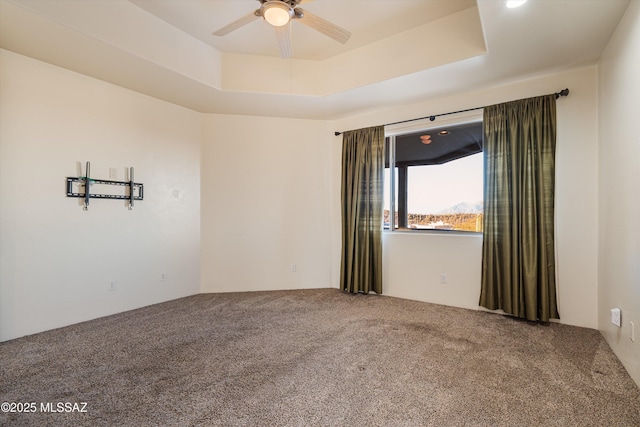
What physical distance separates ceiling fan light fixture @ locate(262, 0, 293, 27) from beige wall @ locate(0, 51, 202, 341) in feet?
8.01

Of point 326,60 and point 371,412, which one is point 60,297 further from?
point 326,60

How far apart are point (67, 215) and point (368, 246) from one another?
3.54 metres

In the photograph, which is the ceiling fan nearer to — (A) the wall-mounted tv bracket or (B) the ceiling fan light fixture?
(B) the ceiling fan light fixture

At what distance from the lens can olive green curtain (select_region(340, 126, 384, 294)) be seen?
414cm

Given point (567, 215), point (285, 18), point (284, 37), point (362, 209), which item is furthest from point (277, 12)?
point (567, 215)

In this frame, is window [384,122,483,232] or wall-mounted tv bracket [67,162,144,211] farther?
window [384,122,483,232]

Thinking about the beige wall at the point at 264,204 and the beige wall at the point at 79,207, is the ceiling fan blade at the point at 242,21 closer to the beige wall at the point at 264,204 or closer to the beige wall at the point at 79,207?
the beige wall at the point at 79,207

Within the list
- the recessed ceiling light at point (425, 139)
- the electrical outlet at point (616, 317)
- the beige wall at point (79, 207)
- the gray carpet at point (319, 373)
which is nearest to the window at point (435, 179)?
the recessed ceiling light at point (425, 139)

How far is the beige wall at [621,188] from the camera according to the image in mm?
1957

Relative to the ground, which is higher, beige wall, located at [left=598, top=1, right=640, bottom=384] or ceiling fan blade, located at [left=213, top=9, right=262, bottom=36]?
ceiling fan blade, located at [left=213, top=9, right=262, bottom=36]

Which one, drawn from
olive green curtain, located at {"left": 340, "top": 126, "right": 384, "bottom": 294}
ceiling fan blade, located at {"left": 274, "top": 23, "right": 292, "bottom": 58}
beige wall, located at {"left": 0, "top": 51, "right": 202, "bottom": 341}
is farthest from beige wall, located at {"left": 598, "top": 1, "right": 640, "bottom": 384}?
beige wall, located at {"left": 0, "top": 51, "right": 202, "bottom": 341}

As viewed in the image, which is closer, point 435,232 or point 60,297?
point 60,297

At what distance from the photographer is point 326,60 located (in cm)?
370

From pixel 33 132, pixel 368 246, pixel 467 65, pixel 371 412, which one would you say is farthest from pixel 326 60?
pixel 371 412
